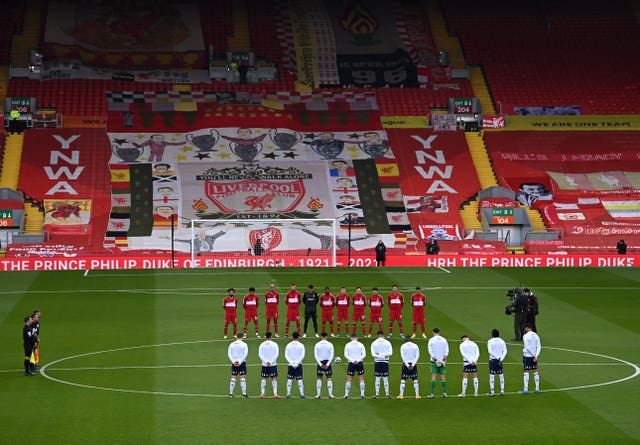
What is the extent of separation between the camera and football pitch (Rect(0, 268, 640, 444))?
23.3m

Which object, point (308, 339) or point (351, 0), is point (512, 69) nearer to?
point (351, 0)

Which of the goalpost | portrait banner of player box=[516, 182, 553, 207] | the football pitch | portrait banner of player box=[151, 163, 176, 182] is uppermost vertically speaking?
portrait banner of player box=[151, 163, 176, 182]

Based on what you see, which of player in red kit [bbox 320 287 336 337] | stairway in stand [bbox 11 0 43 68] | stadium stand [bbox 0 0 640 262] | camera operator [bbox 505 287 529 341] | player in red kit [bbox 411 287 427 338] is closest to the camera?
camera operator [bbox 505 287 529 341]

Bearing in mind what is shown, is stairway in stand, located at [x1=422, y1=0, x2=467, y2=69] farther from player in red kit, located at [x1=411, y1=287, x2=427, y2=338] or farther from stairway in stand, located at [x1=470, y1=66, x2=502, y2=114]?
player in red kit, located at [x1=411, y1=287, x2=427, y2=338]

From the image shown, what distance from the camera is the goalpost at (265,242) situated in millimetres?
56438

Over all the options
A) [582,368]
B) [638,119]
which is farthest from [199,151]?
[582,368]

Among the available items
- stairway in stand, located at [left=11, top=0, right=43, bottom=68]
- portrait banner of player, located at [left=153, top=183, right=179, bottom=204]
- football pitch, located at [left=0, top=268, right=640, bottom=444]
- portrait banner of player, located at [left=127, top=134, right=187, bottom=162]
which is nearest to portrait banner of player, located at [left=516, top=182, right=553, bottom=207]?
football pitch, located at [left=0, top=268, right=640, bottom=444]

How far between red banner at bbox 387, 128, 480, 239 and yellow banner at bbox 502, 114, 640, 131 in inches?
190

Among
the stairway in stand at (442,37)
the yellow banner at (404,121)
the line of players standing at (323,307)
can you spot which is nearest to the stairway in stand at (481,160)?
the yellow banner at (404,121)

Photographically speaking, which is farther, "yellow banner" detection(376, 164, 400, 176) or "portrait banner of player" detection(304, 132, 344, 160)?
"portrait banner of player" detection(304, 132, 344, 160)

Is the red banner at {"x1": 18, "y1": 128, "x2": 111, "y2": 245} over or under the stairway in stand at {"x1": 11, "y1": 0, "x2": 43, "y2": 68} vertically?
under

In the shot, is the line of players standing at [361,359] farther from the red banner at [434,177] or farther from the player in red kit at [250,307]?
the red banner at [434,177]

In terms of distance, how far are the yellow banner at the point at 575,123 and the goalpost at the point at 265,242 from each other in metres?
20.3

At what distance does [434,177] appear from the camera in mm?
68938
